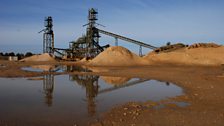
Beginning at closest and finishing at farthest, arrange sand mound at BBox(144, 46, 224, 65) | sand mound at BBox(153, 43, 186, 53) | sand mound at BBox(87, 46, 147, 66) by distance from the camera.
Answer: sand mound at BBox(144, 46, 224, 65) → sand mound at BBox(87, 46, 147, 66) → sand mound at BBox(153, 43, 186, 53)

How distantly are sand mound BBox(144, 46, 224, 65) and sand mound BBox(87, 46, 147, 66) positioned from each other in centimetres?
288

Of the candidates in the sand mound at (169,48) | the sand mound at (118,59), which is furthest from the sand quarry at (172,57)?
the sand mound at (169,48)

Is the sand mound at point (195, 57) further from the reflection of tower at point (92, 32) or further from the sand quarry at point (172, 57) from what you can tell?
the reflection of tower at point (92, 32)

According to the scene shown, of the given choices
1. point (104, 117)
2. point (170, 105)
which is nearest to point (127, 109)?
point (104, 117)

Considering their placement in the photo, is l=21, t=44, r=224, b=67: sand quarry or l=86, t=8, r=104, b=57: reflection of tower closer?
l=21, t=44, r=224, b=67: sand quarry

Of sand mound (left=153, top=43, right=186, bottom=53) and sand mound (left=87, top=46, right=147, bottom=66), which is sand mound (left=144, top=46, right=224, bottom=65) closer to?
sand mound (left=87, top=46, right=147, bottom=66)

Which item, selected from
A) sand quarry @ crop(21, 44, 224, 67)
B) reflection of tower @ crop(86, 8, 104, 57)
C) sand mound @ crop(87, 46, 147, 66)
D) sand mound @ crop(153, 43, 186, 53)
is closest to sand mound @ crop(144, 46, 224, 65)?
sand quarry @ crop(21, 44, 224, 67)

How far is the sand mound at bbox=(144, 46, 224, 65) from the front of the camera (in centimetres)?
3994

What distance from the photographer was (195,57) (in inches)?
1630

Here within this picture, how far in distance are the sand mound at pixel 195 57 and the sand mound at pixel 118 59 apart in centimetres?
288

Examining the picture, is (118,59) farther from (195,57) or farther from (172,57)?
(195,57)

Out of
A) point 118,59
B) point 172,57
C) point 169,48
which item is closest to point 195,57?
point 172,57

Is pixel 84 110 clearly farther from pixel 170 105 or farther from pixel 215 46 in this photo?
pixel 215 46

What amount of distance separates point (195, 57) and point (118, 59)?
44.8 ft
